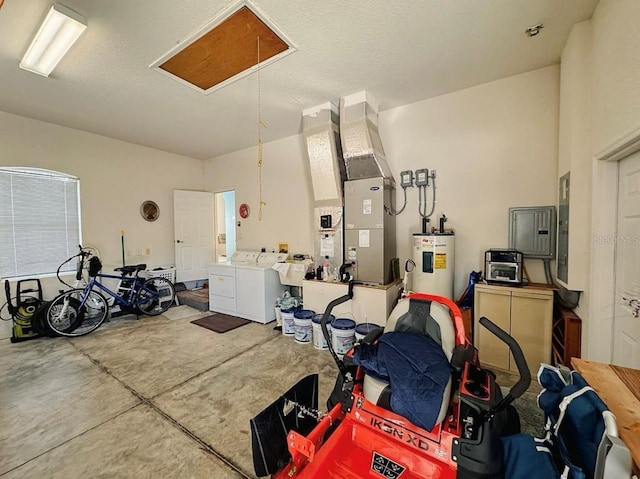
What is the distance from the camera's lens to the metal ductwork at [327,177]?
3.49 m

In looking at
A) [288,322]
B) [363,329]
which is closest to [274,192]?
[288,322]

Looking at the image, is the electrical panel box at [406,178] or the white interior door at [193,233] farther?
the white interior door at [193,233]

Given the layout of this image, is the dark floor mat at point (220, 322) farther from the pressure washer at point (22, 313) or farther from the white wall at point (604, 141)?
the white wall at point (604, 141)

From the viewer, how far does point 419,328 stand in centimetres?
182

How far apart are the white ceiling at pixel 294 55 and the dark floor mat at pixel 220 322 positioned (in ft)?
10.3

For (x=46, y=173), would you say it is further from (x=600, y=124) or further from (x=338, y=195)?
(x=600, y=124)

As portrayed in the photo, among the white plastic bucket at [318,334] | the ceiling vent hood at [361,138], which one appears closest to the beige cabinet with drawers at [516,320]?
the white plastic bucket at [318,334]

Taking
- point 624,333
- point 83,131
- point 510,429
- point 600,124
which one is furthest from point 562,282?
point 83,131

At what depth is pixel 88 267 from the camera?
4336 millimetres

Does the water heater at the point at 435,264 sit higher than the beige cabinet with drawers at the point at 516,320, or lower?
higher

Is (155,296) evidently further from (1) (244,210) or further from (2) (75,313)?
(1) (244,210)

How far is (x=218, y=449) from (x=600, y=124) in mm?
3583

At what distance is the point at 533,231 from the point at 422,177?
4.37 feet

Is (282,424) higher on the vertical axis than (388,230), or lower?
lower
